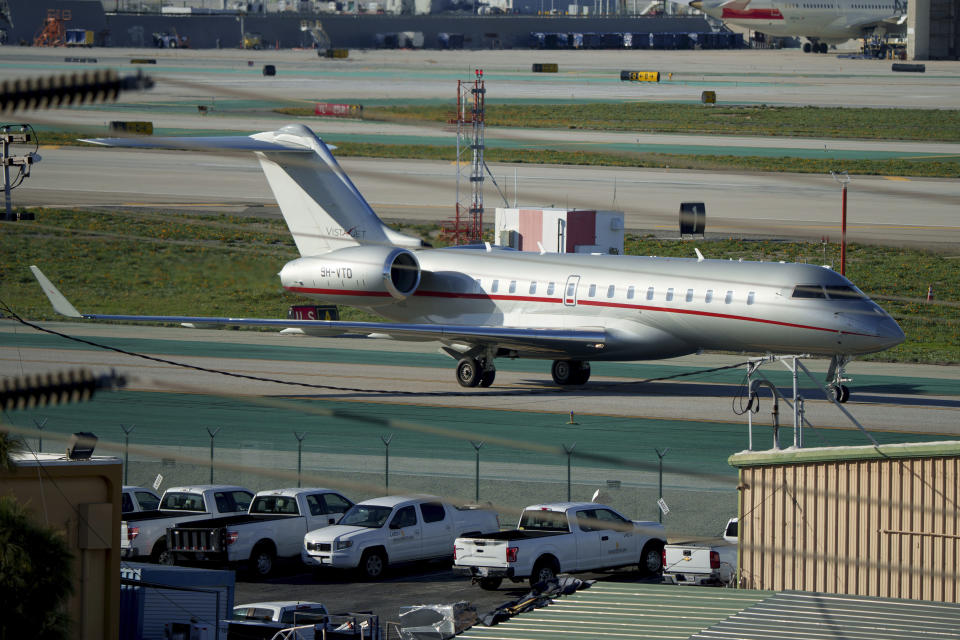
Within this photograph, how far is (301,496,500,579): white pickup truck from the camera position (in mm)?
25859

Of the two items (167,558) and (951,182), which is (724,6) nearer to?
(951,182)

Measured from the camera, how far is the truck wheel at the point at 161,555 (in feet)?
86.2

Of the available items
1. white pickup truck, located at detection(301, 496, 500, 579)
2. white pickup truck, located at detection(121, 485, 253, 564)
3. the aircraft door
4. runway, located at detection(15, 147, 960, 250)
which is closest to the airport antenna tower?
runway, located at detection(15, 147, 960, 250)

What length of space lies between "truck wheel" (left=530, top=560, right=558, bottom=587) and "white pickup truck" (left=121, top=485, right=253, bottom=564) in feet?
22.4

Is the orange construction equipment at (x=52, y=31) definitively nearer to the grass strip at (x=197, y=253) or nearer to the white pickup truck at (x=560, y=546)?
the grass strip at (x=197, y=253)

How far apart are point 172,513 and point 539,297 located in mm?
15956

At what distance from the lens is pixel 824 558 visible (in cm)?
2012

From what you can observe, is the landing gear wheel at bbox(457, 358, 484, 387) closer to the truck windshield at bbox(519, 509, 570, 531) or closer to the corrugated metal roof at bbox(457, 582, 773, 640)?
the truck windshield at bbox(519, 509, 570, 531)

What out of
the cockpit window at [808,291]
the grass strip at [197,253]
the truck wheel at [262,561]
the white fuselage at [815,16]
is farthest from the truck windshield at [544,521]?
the white fuselage at [815,16]

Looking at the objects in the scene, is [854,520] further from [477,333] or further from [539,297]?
[539,297]

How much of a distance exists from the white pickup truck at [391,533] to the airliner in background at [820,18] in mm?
121493

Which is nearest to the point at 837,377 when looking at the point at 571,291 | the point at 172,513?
the point at 571,291

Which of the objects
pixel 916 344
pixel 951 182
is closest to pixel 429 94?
pixel 951 182

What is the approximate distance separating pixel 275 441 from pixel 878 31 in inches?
4810
